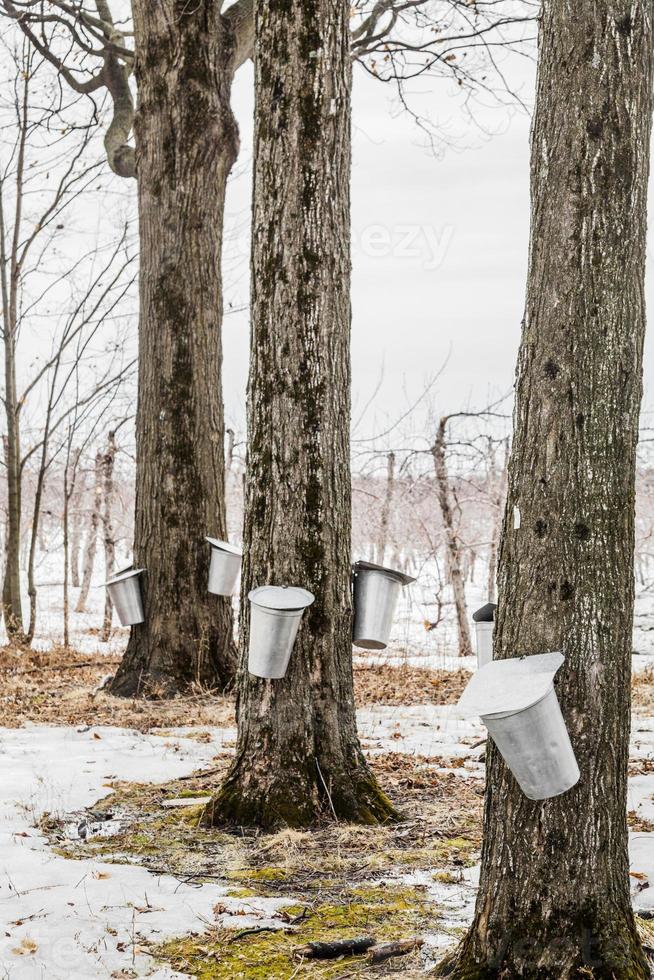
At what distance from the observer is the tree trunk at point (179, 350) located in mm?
6844

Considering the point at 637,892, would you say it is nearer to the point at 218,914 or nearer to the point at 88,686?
the point at 218,914

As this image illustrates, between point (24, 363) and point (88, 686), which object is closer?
point (88, 686)

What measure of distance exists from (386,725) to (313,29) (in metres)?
4.41

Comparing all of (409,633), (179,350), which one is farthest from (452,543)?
(409,633)

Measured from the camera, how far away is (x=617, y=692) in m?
2.28

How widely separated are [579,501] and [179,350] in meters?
5.10

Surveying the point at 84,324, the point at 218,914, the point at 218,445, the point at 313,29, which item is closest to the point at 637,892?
the point at 218,914

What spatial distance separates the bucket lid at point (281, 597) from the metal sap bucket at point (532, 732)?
1.53 metres

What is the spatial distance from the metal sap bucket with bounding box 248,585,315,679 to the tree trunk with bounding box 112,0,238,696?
3.17 m

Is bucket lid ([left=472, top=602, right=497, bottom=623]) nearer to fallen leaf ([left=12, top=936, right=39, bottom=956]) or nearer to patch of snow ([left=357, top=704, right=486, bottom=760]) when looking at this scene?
patch of snow ([left=357, top=704, right=486, bottom=760])

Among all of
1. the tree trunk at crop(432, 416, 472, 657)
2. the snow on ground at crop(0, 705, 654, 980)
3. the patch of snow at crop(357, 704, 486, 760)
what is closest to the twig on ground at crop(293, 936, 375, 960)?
the snow on ground at crop(0, 705, 654, 980)

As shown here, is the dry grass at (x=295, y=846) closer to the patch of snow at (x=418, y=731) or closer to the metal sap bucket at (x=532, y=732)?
the patch of snow at (x=418, y=731)

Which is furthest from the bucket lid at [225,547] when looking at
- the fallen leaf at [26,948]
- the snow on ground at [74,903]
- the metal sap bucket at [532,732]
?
the metal sap bucket at [532,732]

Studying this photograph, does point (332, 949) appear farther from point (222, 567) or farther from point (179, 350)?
point (179, 350)
